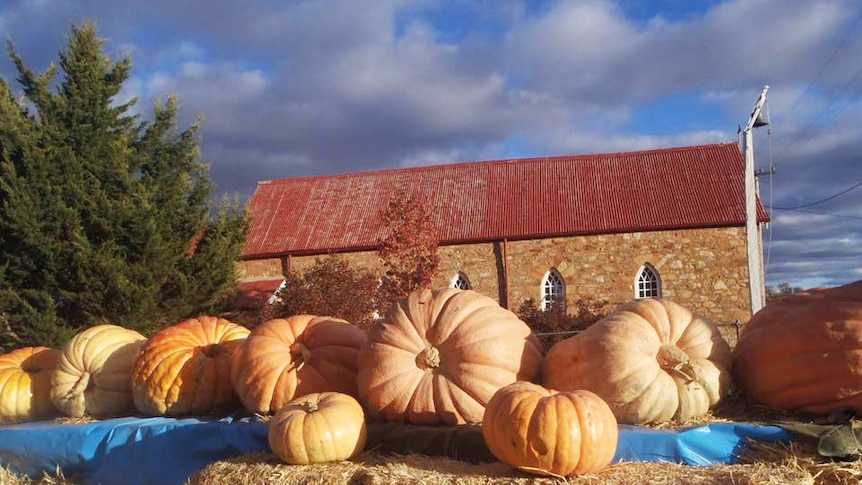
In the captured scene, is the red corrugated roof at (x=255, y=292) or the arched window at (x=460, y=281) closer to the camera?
the red corrugated roof at (x=255, y=292)

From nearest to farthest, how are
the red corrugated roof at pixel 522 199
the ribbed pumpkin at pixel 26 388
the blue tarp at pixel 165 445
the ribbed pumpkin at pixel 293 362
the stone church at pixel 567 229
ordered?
the blue tarp at pixel 165 445 → the ribbed pumpkin at pixel 293 362 → the ribbed pumpkin at pixel 26 388 → the stone church at pixel 567 229 → the red corrugated roof at pixel 522 199

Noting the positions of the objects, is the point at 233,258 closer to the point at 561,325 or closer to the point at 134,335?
the point at 561,325

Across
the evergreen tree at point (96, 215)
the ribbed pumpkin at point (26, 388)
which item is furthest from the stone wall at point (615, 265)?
the ribbed pumpkin at point (26, 388)

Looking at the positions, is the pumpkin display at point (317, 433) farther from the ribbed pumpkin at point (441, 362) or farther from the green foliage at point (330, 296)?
the green foliage at point (330, 296)

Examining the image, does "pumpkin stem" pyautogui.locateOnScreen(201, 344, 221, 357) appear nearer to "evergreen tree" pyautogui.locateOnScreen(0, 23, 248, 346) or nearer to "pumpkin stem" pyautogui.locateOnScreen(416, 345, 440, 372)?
"pumpkin stem" pyautogui.locateOnScreen(416, 345, 440, 372)

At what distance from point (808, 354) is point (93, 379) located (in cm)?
509

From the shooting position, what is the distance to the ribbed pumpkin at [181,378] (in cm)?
538

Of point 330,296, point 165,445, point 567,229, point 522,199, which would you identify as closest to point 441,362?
point 165,445

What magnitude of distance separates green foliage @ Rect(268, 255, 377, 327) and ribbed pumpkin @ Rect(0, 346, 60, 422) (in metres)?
7.35

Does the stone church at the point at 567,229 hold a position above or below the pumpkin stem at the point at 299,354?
above

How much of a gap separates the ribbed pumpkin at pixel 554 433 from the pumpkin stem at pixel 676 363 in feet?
2.65

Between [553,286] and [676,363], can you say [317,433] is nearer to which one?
[676,363]

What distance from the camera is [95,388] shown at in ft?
19.1

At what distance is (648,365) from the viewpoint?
4203mm
